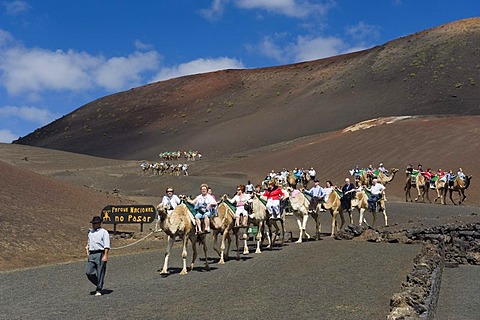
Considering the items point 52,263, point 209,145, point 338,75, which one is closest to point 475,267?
point 52,263

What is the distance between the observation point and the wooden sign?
25891mm

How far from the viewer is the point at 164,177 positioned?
58.2 meters

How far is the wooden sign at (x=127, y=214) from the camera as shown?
84.9 feet

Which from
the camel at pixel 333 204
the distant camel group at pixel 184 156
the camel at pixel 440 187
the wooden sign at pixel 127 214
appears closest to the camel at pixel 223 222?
the camel at pixel 333 204

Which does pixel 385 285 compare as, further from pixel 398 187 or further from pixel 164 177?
pixel 164 177

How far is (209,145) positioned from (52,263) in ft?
244

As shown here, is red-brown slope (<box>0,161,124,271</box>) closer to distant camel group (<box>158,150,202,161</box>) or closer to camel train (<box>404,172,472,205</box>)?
camel train (<box>404,172,472,205</box>)

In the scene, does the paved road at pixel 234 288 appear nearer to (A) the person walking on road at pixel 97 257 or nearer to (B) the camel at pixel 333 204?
(A) the person walking on road at pixel 97 257

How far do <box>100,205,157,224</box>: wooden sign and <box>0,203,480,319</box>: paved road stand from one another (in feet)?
19.0

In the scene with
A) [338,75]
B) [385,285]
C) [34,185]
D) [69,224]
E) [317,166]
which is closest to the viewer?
[385,285]

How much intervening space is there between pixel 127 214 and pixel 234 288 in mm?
13019

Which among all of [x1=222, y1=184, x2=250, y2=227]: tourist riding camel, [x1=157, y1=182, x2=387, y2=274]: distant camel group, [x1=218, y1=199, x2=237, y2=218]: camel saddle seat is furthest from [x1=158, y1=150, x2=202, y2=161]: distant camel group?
[x1=218, y1=199, x2=237, y2=218]: camel saddle seat

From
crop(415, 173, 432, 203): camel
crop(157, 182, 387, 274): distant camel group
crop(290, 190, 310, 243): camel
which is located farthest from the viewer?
crop(415, 173, 432, 203): camel

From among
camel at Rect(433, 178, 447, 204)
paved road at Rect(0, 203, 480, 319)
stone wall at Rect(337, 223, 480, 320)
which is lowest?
paved road at Rect(0, 203, 480, 319)
